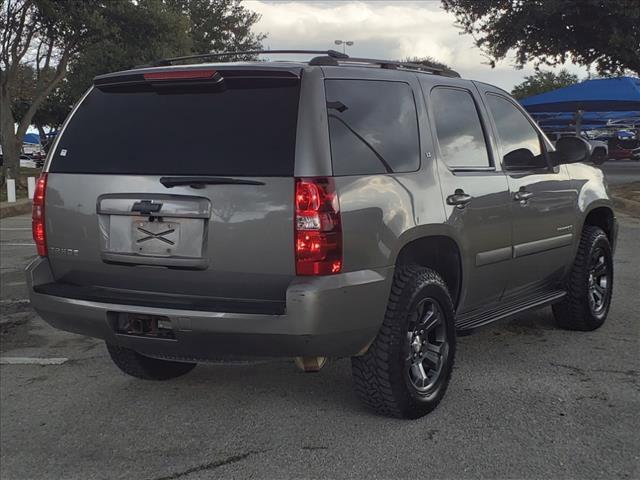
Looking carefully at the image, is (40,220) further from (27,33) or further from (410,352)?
(27,33)

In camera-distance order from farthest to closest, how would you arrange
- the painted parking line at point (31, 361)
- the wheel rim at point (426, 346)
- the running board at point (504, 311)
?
the painted parking line at point (31, 361), the running board at point (504, 311), the wheel rim at point (426, 346)

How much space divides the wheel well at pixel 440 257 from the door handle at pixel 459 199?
20 cm

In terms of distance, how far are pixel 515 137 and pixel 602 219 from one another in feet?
4.77

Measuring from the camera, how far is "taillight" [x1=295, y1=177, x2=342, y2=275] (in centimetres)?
315

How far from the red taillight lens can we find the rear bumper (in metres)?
1.10

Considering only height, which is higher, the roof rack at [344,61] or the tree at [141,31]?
the tree at [141,31]

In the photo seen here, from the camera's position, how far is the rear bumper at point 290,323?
315 centimetres

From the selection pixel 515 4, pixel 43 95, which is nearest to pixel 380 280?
pixel 515 4

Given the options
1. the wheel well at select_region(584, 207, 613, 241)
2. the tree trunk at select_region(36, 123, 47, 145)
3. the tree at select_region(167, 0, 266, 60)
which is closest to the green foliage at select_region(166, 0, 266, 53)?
the tree at select_region(167, 0, 266, 60)

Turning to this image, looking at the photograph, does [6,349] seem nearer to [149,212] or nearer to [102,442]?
[102,442]

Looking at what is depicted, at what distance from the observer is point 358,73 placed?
3660 millimetres

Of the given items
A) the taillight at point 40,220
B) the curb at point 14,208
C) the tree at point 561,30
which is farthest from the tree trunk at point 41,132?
the taillight at point 40,220

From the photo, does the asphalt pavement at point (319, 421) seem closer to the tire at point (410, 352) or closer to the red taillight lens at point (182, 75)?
the tire at point (410, 352)

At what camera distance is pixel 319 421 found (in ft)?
12.4
